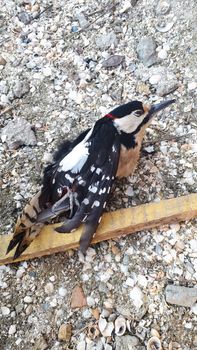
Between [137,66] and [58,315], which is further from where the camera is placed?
[137,66]

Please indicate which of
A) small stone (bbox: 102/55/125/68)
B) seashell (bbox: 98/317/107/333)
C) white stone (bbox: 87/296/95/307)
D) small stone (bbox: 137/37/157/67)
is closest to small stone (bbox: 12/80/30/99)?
small stone (bbox: 102/55/125/68)

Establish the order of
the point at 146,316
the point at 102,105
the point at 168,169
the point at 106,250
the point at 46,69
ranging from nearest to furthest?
1. the point at 146,316
2. the point at 106,250
3. the point at 168,169
4. the point at 102,105
5. the point at 46,69

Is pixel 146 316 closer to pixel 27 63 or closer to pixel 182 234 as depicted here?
pixel 182 234

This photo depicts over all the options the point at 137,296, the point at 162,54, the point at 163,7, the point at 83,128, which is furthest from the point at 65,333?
the point at 163,7

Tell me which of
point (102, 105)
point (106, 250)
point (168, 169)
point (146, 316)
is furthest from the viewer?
point (102, 105)

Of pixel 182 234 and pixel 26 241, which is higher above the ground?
pixel 26 241

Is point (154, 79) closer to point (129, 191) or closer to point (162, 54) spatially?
point (162, 54)

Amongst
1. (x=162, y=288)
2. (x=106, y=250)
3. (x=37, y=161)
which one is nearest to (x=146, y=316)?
(x=162, y=288)

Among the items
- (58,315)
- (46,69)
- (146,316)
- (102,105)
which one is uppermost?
(46,69)
